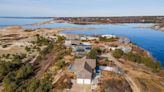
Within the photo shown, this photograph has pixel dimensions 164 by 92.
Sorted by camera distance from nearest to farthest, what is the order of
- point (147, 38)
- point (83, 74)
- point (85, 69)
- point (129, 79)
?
point (83, 74) < point (85, 69) < point (129, 79) < point (147, 38)

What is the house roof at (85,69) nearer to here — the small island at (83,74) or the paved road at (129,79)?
the small island at (83,74)

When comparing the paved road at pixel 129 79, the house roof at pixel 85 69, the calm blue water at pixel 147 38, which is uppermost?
the house roof at pixel 85 69

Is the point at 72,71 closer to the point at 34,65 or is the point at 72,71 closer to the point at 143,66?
the point at 34,65

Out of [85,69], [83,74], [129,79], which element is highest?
[85,69]

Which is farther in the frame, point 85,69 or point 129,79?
point 129,79

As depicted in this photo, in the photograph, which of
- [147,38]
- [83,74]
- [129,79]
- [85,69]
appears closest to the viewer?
[83,74]

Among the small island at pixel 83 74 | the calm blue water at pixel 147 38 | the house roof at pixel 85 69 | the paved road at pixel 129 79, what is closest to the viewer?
the small island at pixel 83 74

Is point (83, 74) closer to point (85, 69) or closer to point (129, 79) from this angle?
point (85, 69)

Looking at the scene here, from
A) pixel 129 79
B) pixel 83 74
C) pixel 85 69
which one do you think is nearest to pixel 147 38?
pixel 129 79

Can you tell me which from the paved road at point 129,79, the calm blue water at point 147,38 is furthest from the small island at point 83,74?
the calm blue water at point 147,38

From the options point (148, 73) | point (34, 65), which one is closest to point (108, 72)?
point (148, 73)

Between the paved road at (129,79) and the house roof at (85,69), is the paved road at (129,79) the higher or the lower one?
the lower one
